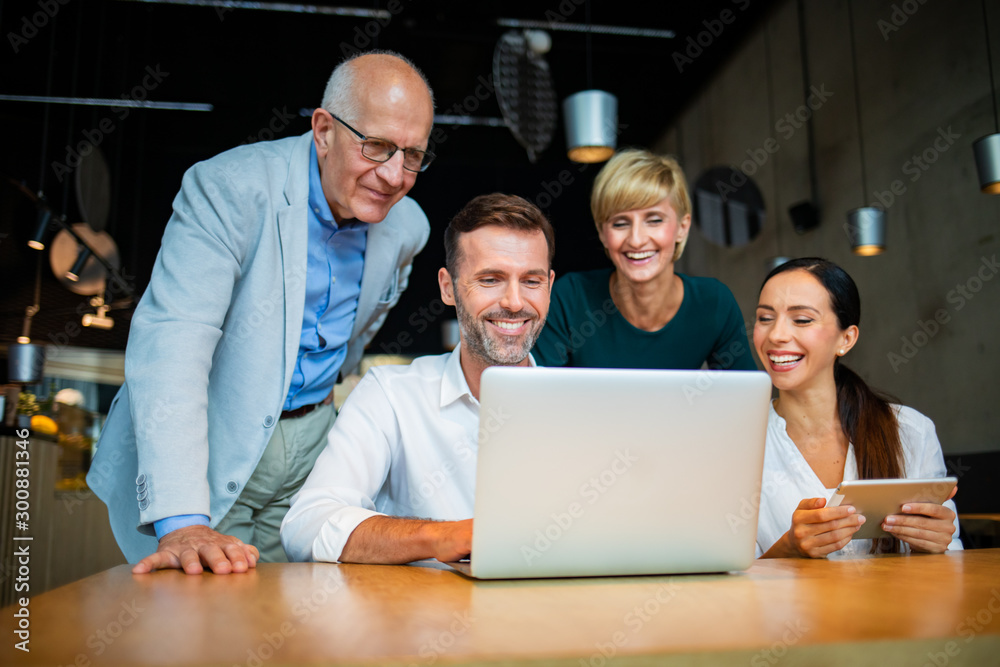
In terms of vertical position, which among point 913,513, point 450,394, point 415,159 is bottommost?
point 913,513

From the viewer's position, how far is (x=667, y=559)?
936mm

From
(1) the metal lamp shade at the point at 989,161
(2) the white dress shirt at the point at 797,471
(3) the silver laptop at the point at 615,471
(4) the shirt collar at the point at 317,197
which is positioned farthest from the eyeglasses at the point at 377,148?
(1) the metal lamp shade at the point at 989,161

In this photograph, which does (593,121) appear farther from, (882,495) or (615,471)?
(615,471)

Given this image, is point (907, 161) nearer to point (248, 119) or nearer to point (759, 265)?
point (759, 265)

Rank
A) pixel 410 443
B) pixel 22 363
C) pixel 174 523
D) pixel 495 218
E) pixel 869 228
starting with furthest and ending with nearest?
1. pixel 869 228
2. pixel 22 363
3. pixel 495 218
4. pixel 410 443
5. pixel 174 523

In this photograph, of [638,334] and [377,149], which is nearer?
[377,149]

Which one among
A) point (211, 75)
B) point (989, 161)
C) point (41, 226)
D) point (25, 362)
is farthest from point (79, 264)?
point (989, 161)

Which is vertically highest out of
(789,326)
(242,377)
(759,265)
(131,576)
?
(759,265)

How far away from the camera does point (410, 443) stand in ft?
5.10

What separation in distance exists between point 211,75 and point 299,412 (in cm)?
497

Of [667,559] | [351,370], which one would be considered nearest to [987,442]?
[351,370]

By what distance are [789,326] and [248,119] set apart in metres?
5.96

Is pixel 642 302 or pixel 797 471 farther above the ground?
pixel 642 302

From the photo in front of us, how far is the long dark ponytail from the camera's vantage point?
5.90 feet
